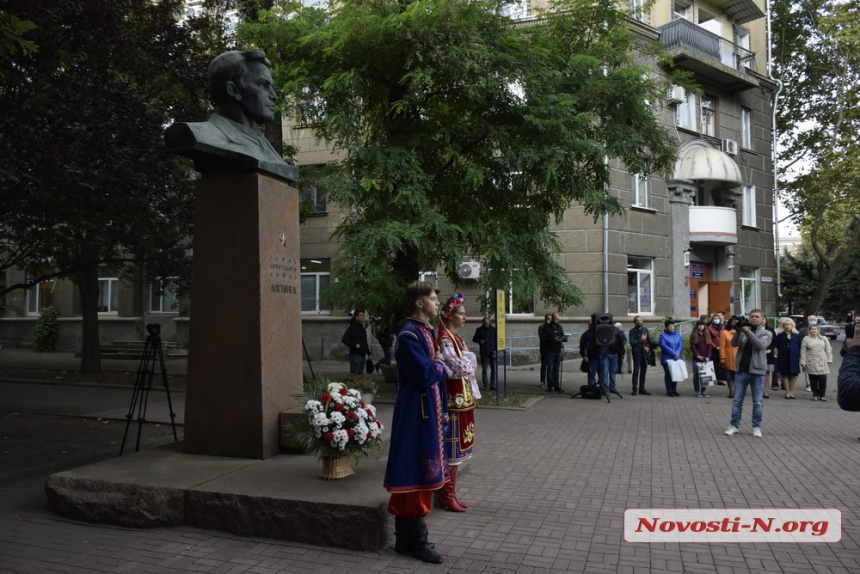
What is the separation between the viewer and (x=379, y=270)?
12641mm

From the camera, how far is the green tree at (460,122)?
12.5m

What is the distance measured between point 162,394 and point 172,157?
18.0ft

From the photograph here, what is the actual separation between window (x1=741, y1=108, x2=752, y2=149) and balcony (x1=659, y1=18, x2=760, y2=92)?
1321 millimetres

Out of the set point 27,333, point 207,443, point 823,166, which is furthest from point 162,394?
point 823,166

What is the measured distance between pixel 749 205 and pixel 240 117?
2779 centimetres

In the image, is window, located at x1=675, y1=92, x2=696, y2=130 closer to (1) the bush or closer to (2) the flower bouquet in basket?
(2) the flower bouquet in basket

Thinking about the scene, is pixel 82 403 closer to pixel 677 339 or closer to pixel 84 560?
pixel 84 560

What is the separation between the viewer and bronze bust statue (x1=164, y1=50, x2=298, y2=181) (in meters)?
6.86

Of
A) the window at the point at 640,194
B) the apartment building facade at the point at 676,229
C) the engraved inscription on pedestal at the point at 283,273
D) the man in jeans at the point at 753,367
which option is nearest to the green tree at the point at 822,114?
the apartment building facade at the point at 676,229

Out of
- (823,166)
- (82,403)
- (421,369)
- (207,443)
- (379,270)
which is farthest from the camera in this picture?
(823,166)

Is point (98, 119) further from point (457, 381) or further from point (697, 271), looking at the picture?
point (697, 271)

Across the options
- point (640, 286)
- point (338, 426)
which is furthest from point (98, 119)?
point (640, 286)

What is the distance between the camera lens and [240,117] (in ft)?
24.3

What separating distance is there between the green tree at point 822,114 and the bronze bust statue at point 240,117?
2700 cm
